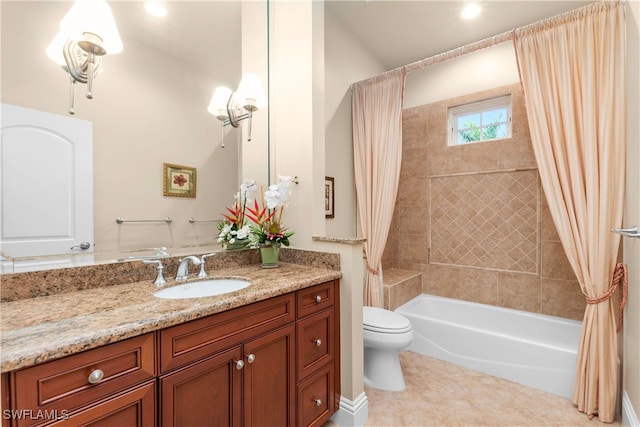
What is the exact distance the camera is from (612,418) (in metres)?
1.61

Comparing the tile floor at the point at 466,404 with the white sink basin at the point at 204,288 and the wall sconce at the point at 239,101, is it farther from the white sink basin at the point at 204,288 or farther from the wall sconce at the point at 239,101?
the wall sconce at the point at 239,101

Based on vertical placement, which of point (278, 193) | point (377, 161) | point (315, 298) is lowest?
point (315, 298)

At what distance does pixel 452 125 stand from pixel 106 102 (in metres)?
3.04

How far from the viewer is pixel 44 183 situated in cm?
111

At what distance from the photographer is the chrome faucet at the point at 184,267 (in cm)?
136

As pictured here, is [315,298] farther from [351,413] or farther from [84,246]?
[84,246]

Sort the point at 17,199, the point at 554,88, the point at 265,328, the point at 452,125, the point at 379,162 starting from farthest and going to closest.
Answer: the point at 452,125 → the point at 379,162 → the point at 554,88 → the point at 265,328 → the point at 17,199

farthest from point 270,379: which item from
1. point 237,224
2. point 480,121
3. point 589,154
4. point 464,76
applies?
point 464,76

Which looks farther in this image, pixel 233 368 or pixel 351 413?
pixel 351 413

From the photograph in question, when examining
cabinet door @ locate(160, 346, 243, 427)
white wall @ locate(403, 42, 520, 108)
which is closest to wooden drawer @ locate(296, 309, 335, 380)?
cabinet door @ locate(160, 346, 243, 427)

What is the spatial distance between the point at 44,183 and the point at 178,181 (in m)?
0.51

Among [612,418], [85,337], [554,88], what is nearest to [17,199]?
[85,337]

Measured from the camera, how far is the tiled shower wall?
2600mm

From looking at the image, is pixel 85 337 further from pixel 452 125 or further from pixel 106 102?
pixel 452 125
